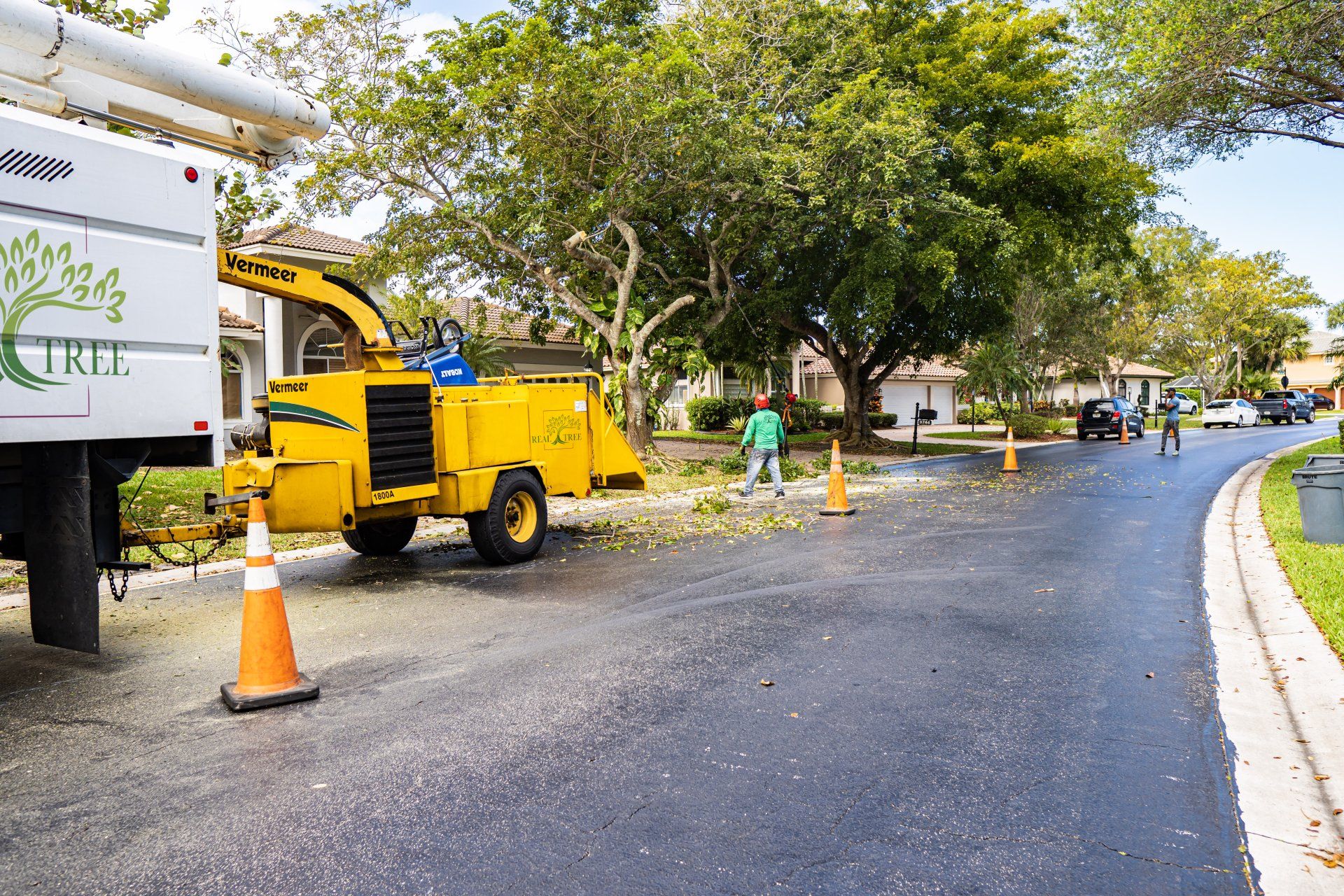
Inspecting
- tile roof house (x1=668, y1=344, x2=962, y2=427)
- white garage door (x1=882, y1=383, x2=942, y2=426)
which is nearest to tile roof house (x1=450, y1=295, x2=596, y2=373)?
tile roof house (x1=668, y1=344, x2=962, y2=427)

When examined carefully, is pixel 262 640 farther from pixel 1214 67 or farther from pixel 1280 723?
pixel 1214 67

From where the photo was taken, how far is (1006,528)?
1212 cm

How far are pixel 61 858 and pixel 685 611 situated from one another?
4687 mm

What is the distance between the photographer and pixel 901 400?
5303cm

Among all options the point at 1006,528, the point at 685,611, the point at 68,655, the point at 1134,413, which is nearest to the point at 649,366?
the point at 1006,528

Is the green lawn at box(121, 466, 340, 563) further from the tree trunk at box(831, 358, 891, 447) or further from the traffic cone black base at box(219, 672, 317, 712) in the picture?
the tree trunk at box(831, 358, 891, 447)

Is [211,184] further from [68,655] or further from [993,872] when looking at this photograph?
[993,872]

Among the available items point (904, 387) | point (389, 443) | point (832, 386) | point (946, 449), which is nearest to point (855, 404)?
point (946, 449)

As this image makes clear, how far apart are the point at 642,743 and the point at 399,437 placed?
505cm

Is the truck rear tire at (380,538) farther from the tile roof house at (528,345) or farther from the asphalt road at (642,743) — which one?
the tile roof house at (528,345)

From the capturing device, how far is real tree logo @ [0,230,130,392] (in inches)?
199

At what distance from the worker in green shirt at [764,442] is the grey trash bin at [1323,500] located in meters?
7.54

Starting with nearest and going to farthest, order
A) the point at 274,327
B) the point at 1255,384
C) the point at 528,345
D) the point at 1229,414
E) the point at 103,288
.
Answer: the point at 103,288 < the point at 274,327 < the point at 528,345 < the point at 1229,414 < the point at 1255,384

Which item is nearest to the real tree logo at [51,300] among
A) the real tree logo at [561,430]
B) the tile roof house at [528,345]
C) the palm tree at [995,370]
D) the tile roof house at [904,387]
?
the real tree logo at [561,430]
